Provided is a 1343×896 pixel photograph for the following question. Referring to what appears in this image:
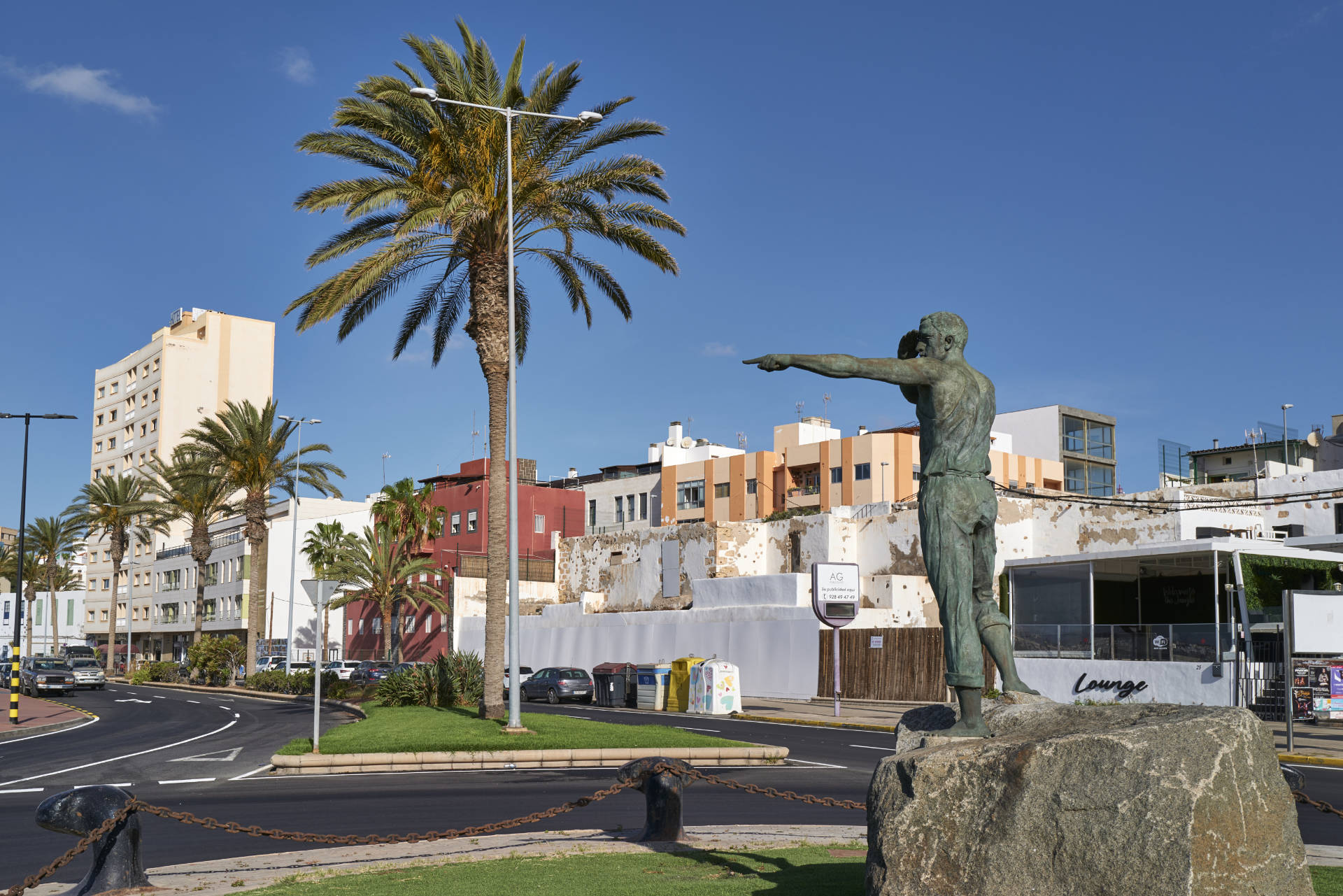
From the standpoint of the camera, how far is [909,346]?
741 centimetres

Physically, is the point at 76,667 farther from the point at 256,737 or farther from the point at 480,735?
the point at 480,735

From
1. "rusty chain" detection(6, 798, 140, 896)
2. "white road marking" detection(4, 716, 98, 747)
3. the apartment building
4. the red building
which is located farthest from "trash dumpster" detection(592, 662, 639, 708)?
the apartment building

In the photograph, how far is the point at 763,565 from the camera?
167ft

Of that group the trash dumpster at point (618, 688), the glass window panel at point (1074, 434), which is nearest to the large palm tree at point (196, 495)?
the trash dumpster at point (618, 688)

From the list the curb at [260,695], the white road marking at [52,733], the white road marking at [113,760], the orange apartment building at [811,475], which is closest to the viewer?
the white road marking at [113,760]

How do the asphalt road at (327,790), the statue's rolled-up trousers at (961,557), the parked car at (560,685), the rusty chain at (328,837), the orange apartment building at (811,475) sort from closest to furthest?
the statue's rolled-up trousers at (961,557), the rusty chain at (328,837), the asphalt road at (327,790), the parked car at (560,685), the orange apartment building at (811,475)

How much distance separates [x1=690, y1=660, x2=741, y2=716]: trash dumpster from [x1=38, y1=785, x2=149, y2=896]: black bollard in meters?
25.6

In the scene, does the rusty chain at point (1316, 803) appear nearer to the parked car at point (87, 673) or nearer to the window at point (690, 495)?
the parked car at point (87, 673)

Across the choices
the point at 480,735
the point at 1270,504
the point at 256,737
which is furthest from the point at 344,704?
the point at 1270,504

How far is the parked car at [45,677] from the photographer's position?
47094 mm

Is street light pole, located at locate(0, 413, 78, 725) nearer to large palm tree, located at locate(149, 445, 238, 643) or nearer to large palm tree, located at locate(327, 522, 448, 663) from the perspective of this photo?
large palm tree, located at locate(149, 445, 238, 643)

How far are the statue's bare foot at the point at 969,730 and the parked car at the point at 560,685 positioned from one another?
33190 mm

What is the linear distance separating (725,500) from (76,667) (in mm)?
38565

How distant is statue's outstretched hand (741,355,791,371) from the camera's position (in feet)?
22.1
